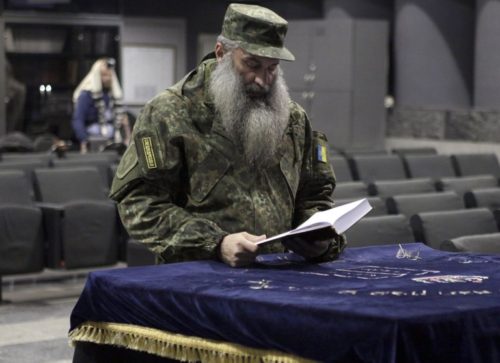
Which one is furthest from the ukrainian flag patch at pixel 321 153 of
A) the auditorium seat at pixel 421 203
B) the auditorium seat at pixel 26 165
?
the auditorium seat at pixel 26 165

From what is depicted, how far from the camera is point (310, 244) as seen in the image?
3.26 metres

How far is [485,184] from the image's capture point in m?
9.14

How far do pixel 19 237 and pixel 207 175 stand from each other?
4.13 meters

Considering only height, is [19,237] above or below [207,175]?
below

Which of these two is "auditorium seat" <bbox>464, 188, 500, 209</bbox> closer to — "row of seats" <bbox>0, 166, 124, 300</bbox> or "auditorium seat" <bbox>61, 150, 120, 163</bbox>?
"row of seats" <bbox>0, 166, 124, 300</bbox>

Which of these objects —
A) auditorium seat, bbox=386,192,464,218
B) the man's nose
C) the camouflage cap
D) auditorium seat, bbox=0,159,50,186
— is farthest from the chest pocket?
auditorium seat, bbox=0,159,50,186

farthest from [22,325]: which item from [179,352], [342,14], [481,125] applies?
[342,14]

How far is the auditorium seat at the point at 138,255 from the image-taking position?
716cm

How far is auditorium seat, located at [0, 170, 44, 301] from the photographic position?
7.25m

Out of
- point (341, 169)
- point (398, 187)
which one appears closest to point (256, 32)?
point (398, 187)

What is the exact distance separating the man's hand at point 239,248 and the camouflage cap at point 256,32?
0.55m

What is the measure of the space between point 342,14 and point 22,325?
34.4 ft

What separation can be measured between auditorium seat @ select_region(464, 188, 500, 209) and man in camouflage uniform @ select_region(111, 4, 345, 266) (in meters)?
4.28

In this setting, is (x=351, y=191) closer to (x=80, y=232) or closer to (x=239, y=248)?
(x=80, y=232)
